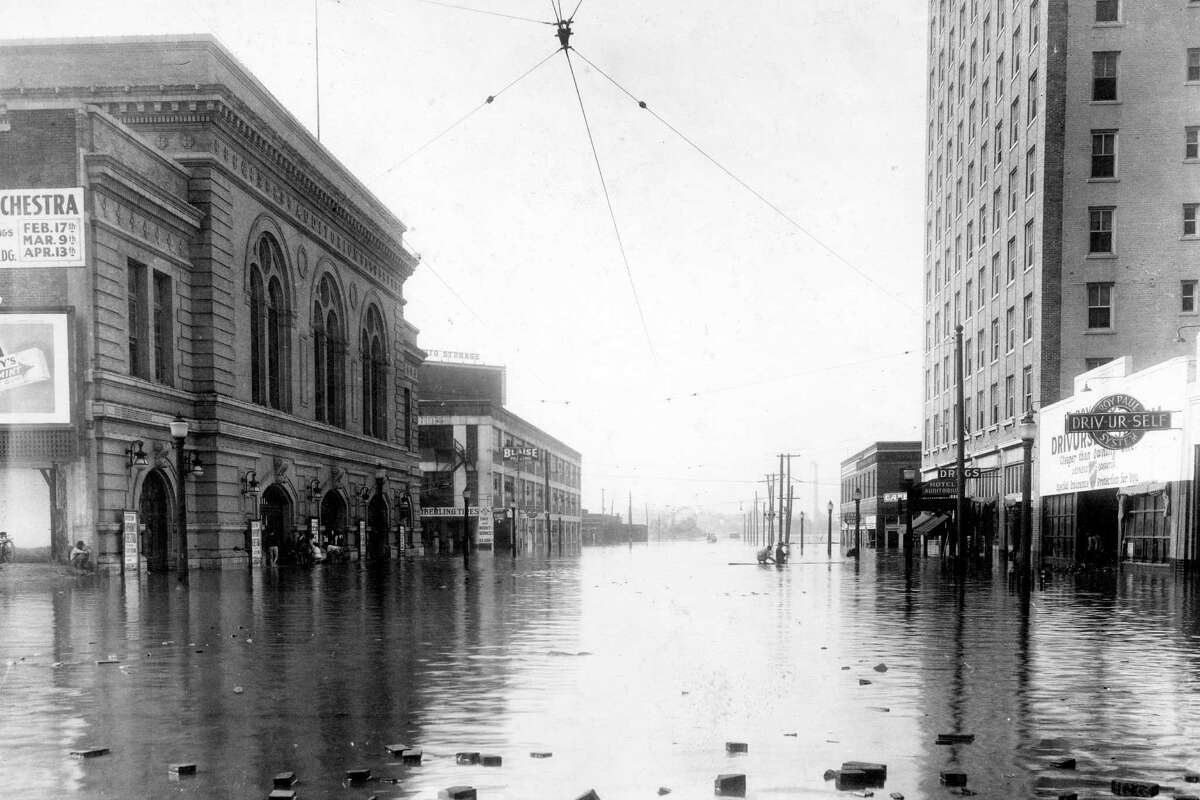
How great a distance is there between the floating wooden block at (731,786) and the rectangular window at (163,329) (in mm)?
34961

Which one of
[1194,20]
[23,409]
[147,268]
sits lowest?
[23,409]

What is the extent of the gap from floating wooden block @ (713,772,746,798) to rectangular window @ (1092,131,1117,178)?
1952 inches

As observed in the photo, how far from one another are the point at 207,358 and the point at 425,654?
29778 millimetres

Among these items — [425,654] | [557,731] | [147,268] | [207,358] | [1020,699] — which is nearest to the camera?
[557,731]

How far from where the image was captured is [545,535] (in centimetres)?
10875

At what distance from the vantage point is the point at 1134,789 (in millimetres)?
6418

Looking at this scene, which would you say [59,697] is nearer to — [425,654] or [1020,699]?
[425,654]

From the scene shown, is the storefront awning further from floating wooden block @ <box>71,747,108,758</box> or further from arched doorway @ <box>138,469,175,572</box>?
floating wooden block @ <box>71,747,108,758</box>

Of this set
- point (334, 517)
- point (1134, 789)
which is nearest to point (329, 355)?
point (334, 517)

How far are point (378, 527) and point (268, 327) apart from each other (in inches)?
720

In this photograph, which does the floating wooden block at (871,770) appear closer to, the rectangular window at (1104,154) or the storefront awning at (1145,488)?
the storefront awning at (1145,488)

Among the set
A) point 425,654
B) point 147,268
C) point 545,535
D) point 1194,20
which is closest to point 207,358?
point 147,268

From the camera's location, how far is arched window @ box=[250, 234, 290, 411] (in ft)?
149

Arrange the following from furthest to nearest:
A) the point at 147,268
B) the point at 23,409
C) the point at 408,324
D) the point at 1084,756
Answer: the point at 408,324, the point at 147,268, the point at 23,409, the point at 1084,756
